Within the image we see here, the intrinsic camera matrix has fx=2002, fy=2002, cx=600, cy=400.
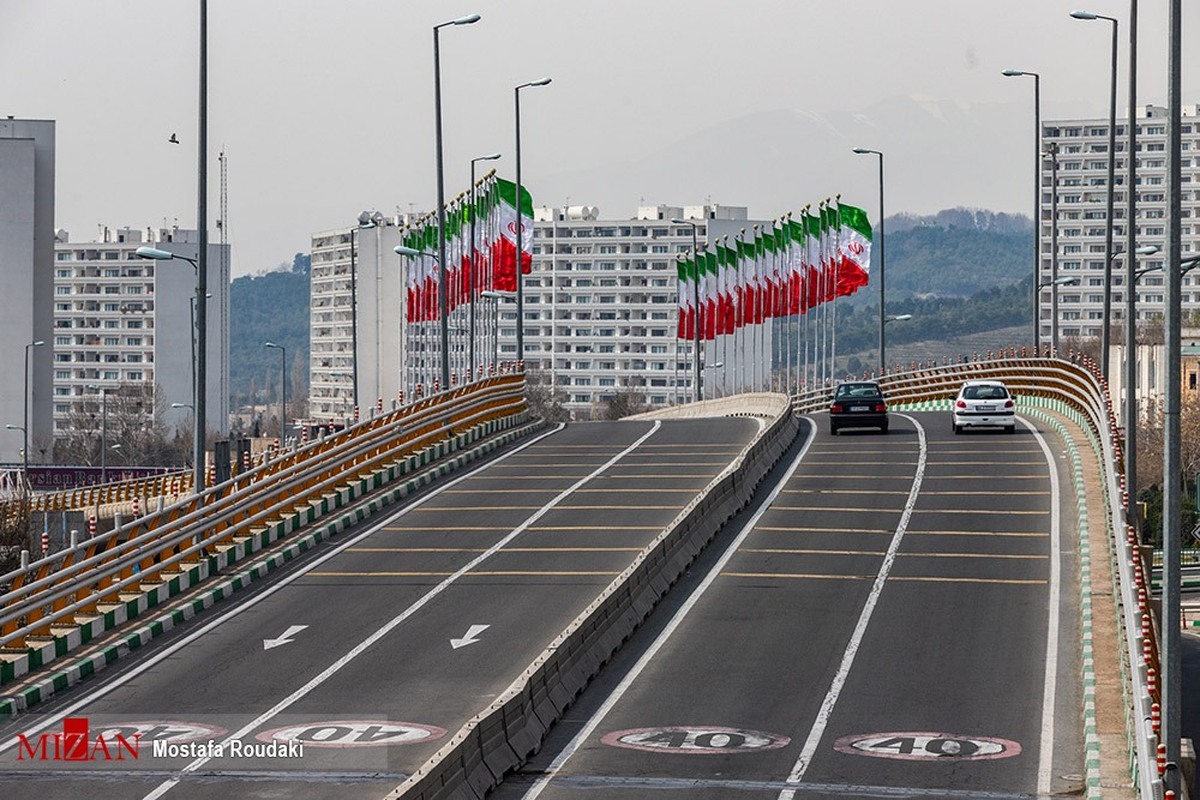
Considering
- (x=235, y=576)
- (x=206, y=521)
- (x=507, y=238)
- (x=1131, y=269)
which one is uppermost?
(x=507, y=238)

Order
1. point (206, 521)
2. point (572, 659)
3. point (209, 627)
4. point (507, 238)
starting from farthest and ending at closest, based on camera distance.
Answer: point (507, 238) → point (206, 521) → point (209, 627) → point (572, 659)

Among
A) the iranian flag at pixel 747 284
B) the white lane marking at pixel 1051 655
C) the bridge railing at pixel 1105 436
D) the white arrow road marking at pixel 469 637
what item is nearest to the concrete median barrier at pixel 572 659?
the white arrow road marking at pixel 469 637

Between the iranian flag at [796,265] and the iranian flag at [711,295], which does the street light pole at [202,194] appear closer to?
the iranian flag at [796,265]

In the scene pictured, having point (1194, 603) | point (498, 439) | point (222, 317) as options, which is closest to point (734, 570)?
point (498, 439)

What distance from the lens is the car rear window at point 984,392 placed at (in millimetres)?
52188

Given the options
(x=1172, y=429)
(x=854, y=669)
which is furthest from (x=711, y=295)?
(x=1172, y=429)

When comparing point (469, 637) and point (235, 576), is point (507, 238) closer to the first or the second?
point (235, 576)

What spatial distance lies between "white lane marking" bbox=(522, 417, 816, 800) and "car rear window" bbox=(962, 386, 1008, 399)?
45.2 ft

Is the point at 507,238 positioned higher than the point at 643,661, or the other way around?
the point at 507,238

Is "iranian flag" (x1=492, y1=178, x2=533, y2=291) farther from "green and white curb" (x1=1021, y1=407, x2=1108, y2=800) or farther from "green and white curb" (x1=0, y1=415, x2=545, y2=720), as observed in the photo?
"green and white curb" (x1=1021, y1=407, x2=1108, y2=800)

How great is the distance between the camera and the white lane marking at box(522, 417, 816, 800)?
19516mm

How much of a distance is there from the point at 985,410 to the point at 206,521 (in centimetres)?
2665

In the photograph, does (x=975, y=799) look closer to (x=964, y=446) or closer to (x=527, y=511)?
(x=527, y=511)

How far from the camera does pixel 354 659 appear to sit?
24.4 meters
